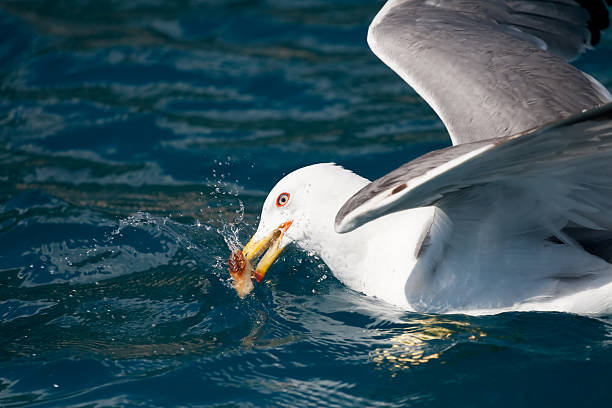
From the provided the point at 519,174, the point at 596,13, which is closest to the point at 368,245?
the point at 519,174

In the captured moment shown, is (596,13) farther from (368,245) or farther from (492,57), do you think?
(368,245)

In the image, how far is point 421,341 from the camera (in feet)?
13.3

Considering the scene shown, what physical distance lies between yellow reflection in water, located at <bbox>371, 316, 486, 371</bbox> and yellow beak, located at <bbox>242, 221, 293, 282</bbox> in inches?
38.9

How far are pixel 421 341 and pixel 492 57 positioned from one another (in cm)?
198

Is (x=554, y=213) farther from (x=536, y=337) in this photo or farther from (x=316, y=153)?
(x=316, y=153)

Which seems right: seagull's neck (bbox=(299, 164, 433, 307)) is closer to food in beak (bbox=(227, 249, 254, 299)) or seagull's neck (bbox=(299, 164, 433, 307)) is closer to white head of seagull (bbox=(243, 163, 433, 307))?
white head of seagull (bbox=(243, 163, 433, 307))

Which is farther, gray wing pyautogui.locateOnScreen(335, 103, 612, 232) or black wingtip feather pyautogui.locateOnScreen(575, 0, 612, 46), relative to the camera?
black wingtip feather pyautogui.locateOnScreen(575, 0, 612, 46)

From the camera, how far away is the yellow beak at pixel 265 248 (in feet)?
15.7

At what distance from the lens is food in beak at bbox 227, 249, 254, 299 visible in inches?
180

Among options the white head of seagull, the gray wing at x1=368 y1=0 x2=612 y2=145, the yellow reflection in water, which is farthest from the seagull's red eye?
the yellow reflection in water

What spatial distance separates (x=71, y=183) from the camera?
6.51m

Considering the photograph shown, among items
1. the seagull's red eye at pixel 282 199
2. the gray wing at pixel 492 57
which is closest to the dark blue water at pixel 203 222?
the seagull's red eye at pixel 282 199

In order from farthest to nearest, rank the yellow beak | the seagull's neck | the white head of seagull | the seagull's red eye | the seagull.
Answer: the seagull's red eye < the yellow beak < the white head of seagull < the seagull's neck < the seagull

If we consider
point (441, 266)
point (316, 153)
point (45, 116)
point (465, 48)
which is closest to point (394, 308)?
point (441, 266)
